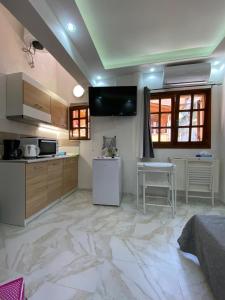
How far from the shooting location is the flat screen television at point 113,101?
3510 millimetres

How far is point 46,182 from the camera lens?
109 inches

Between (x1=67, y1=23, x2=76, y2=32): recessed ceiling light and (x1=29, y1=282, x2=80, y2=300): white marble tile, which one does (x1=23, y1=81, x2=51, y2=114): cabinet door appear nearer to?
(x1=67, y1=23, x2=76, y2=32): recessed ceiling light

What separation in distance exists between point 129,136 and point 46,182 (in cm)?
193

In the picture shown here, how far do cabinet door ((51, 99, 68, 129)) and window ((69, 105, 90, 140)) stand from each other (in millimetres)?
199

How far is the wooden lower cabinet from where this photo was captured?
2.36 m

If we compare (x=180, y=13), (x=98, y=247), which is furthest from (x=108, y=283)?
(x=180, y=13)

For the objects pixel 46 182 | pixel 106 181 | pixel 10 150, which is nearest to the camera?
pixel 10 150

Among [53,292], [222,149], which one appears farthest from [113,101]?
[53,292]

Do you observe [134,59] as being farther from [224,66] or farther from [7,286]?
[7,286]

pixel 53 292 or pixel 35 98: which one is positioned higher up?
pixel 35 98

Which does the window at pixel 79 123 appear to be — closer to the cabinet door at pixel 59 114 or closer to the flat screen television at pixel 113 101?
the cabinet door at pixel 59 114

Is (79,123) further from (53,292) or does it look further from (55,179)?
(53,292)

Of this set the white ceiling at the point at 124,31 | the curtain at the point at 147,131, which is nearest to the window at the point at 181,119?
the curtain at the point at 147,131

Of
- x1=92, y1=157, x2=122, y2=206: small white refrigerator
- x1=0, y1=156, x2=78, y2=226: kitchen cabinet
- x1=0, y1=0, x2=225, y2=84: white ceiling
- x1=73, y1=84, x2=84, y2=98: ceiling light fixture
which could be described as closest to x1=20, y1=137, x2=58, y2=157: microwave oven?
x1=0, y1=156, x2=78, y2=226: kitchen cabinet
